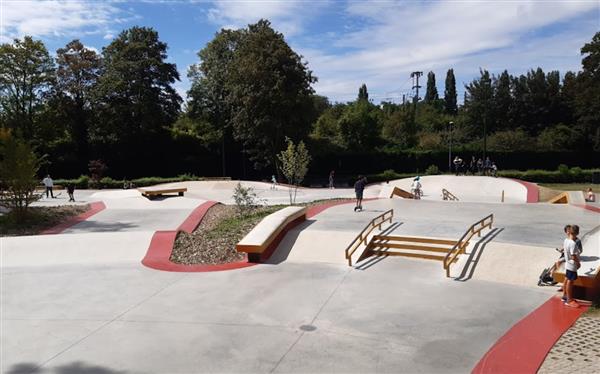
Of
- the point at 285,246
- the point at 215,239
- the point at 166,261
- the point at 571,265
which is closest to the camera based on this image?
the point at 571,265

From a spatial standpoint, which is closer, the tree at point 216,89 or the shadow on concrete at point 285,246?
the shadow on concrete at point 285,246

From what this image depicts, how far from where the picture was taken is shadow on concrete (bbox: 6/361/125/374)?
259 inches

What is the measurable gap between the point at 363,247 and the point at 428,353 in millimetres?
5888

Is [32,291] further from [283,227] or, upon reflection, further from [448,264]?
[448,264]

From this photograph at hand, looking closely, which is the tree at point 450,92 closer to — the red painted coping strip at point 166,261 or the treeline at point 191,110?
the treeline at point 191,110

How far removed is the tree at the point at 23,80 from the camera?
140ft

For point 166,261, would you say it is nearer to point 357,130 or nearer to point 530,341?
point 530,341

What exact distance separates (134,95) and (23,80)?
10259 mm

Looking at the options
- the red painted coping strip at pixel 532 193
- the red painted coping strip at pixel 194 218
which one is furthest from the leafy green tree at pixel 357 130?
the red painted coping strip at pixel 194 218

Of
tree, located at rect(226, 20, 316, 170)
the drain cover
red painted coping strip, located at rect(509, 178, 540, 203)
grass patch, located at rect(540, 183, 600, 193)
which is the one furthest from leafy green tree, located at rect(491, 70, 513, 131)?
the drain cover

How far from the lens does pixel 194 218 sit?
60.5 feet

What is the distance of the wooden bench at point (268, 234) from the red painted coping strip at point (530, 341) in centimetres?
673

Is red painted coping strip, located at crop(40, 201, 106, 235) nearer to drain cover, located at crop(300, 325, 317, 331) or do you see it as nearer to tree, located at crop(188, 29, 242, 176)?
drain cover, located at crop(300, 325, 317, 331)

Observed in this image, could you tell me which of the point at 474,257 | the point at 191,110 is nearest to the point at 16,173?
the point at 474,257
